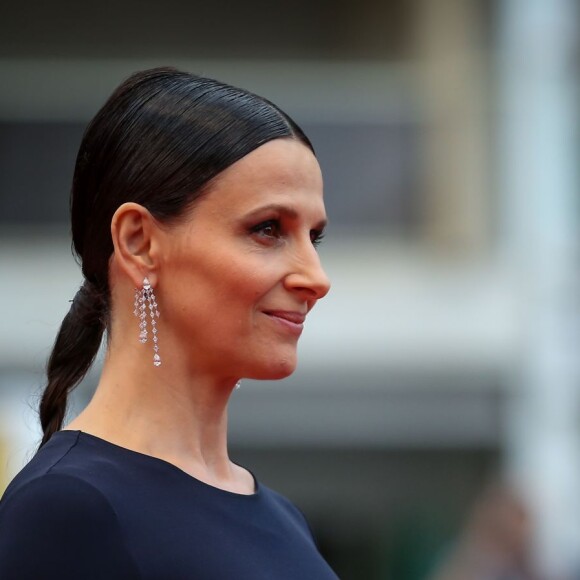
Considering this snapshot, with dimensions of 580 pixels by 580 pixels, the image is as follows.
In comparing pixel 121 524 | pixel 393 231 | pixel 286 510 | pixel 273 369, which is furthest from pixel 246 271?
pixel 393 231

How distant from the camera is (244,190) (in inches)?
92.6

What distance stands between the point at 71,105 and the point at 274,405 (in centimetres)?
273

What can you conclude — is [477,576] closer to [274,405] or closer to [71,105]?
[274,405]

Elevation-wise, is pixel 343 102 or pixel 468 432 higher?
pixel 343 102

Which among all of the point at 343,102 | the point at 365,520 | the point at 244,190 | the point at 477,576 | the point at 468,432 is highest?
the point at 244,190

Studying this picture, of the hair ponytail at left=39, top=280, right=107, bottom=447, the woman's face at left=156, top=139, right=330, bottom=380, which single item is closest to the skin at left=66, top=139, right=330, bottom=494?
the woman's face at left=156, top=139, right=330, bottom=380

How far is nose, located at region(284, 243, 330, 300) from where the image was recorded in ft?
7.79

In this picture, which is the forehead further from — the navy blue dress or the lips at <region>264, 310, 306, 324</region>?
the navy blue dress

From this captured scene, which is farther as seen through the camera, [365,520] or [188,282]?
[365,520]

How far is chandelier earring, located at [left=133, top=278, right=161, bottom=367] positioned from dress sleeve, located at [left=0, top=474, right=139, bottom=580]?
31cm

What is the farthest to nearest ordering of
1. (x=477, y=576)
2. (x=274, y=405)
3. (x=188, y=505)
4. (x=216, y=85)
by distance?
(x=274, y=405) → (x=477, y=576) → (x=216, y=85) → (x=188, y=505)

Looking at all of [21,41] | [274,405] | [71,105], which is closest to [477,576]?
[274,405]

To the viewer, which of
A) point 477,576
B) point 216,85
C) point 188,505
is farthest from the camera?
point 477,576

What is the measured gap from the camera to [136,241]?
2387mm
